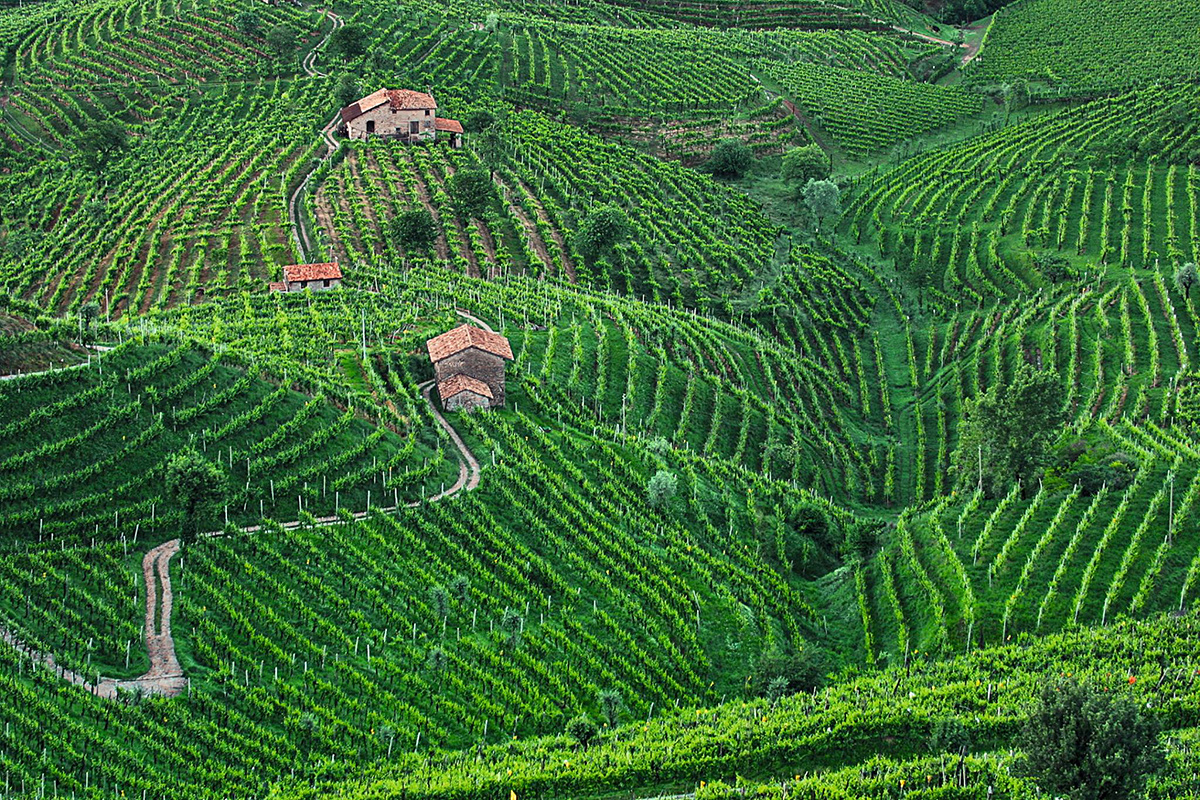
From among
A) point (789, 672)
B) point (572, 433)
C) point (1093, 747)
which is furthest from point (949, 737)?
point (572, 433)

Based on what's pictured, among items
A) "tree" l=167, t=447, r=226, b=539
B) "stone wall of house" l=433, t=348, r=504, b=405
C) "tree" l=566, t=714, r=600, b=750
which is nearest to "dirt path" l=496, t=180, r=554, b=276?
"stone wall of house" l=433, t=348, r=504, b=405

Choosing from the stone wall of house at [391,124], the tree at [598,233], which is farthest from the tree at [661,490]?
the stone wall of house at [391,124]

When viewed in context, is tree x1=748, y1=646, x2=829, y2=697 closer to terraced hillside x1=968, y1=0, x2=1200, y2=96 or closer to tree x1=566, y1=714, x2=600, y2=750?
tree x1=566, y1=714, x2=600, y2=750

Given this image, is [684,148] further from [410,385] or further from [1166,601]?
[1166,601]

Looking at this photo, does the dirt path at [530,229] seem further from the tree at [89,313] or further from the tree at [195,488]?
the tree at [195,488]

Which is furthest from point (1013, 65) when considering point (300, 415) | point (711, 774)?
point (711, 774)

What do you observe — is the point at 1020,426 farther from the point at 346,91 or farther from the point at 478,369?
the point at 346,91
